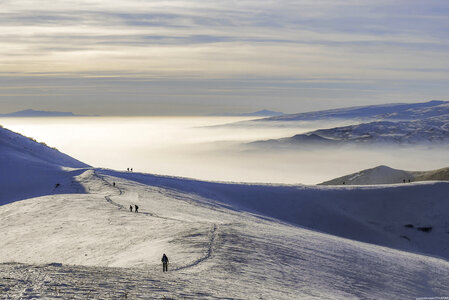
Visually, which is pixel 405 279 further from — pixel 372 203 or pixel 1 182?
pixel 1 182

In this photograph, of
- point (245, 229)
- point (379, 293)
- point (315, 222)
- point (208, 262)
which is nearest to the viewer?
point (208, 262)

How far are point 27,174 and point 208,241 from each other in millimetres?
43101

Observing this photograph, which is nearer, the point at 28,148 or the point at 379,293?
the point at 379,293

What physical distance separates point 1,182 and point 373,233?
154 ft

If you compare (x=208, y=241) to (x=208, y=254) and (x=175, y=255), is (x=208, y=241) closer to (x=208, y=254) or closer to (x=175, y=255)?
(x=208, y=254)

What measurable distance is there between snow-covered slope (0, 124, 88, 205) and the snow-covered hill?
0.33 metres

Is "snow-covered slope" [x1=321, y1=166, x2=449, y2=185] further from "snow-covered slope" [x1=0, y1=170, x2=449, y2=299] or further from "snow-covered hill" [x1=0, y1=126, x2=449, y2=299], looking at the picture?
"snow-covered slope" [x1=0, y1=170, x2=449, y2=299]

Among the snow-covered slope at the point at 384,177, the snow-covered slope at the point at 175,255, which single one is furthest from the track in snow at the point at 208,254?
the snow-covered slope at the point at 384,177

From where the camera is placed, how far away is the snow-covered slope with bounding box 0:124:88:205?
2303 inches

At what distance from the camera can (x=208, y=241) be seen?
28.1 m

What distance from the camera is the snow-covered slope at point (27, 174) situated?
5850 cm

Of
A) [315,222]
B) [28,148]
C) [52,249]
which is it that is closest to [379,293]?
Answer: [52,249]

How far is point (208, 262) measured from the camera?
23.9 meters

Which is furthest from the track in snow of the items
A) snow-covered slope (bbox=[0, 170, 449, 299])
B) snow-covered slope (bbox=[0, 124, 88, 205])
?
snow-covered slope (bbox=[0, 124, 88, 205])
